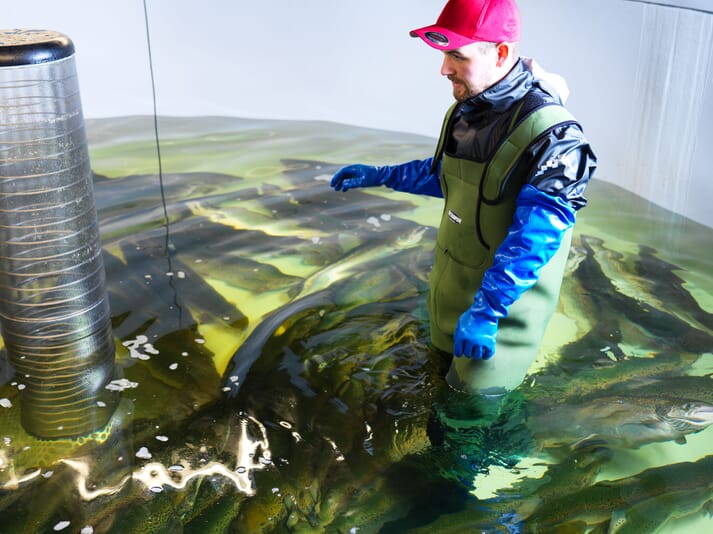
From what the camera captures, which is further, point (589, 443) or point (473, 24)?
point (589, 443)

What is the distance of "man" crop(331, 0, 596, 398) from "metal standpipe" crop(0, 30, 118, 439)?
80cm

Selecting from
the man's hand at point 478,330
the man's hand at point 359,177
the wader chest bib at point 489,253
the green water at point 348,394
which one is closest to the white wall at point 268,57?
the green water at point 348,394

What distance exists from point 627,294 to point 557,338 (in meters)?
0.41

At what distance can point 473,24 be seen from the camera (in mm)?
1734

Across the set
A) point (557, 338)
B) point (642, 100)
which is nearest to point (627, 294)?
point (557, 338)

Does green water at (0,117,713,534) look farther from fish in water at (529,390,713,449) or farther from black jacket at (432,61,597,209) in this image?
black jacket at (432,61,597,209)

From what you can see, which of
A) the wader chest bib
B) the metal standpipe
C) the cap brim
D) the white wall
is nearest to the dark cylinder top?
the metal standpipe

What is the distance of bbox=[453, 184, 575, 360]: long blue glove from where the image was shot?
1.70 metres

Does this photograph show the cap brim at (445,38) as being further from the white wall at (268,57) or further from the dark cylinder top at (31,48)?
the white wall at (268,57)

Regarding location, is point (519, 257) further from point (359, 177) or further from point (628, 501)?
point (359, 177)

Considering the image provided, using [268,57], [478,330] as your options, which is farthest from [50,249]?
[268,57]

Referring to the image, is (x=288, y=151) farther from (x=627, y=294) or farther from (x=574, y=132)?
(x=574, y=132)

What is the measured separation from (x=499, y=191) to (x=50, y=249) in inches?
40.2

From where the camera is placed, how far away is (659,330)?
246cm
